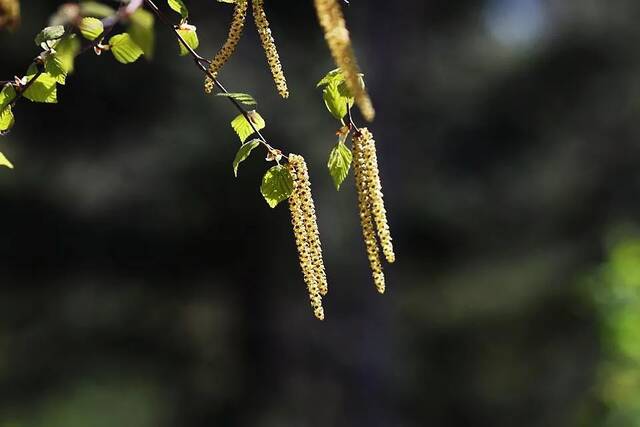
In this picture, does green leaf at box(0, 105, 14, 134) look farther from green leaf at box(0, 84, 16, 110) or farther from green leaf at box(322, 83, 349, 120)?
green leaf at box(322, 83, 349, 120)

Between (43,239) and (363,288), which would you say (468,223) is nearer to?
(363,288)

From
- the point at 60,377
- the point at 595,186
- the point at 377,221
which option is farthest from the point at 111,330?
the point at 377,221

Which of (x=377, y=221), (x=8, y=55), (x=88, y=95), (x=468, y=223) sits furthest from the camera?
(x=468, y=223)

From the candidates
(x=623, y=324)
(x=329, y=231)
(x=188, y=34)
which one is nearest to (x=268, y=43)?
(x=188, y=34)

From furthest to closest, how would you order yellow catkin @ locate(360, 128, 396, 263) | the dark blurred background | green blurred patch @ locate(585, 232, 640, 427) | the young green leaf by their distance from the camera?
the dark blurred background
green blurred patch @ locate(585, 232, 640, 427)
yellow catkin @ locate(360, 128, 396, 263)
the young green leaf

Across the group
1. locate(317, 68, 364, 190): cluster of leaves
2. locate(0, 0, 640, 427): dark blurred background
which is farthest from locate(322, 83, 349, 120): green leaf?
locate(0, 0, 640, 427): dark blurred background

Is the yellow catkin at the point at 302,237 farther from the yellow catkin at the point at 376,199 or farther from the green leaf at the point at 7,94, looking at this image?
the green leaf at the point at 7,94

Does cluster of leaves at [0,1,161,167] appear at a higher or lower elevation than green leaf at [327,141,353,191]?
higher
